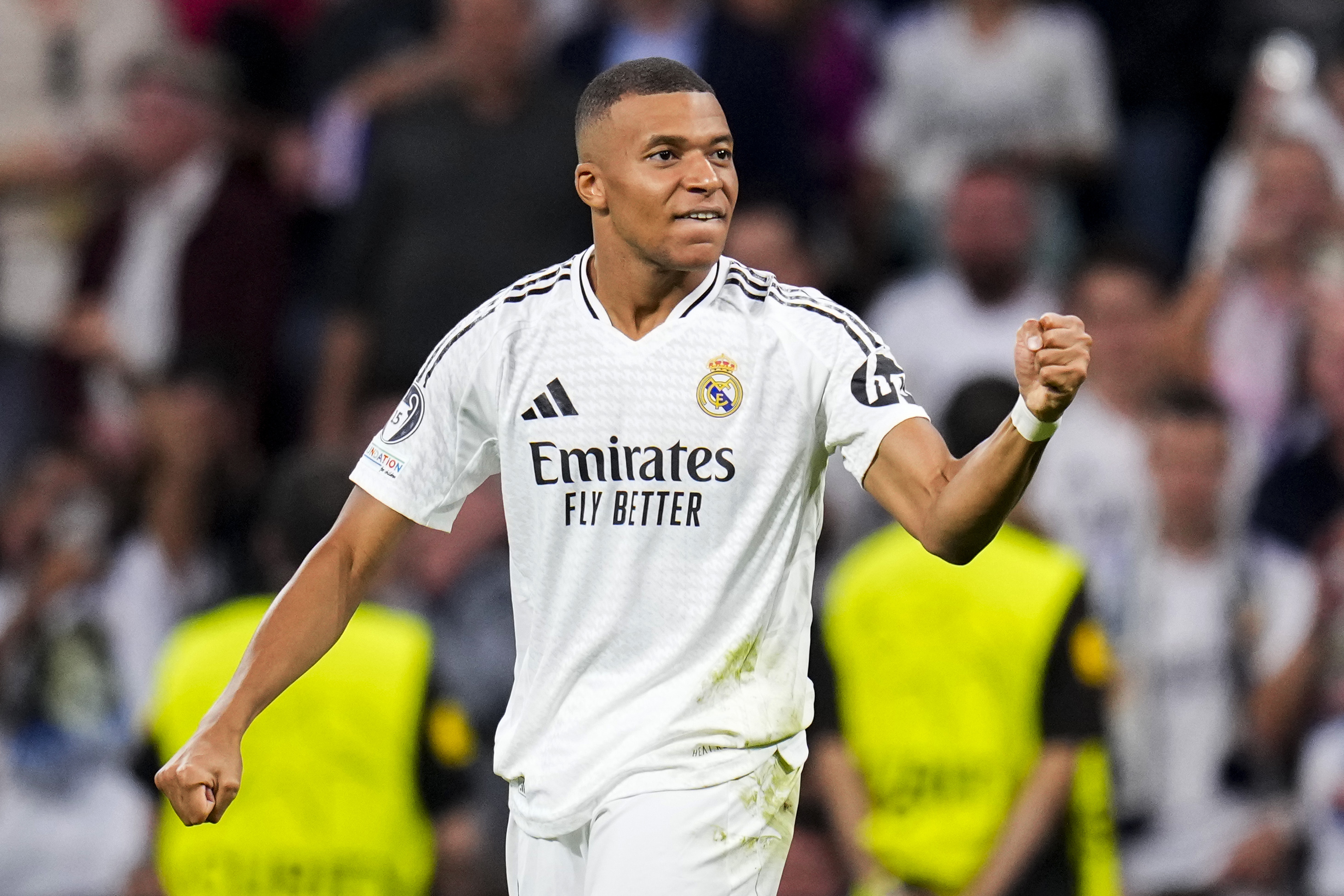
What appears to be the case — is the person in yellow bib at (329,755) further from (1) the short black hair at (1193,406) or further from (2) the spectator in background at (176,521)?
(1) the short black hair at (1193,406)

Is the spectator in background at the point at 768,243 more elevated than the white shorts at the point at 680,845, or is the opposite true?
the spectator in background at the point at 768,243

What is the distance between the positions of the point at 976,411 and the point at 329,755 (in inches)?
81.6

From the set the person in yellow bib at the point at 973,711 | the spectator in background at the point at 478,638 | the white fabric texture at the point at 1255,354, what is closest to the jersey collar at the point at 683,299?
the person in yellow bib at the point at 973,711

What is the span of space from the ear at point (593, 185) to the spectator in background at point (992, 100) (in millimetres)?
5268

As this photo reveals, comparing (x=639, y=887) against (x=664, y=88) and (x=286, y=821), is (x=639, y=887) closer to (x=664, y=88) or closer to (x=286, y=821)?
(x=664, y=88)

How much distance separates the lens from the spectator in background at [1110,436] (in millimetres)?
7922

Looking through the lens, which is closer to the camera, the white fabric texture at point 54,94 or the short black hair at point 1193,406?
the short black hair at point 1193,406

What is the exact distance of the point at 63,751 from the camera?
7984 millimetres

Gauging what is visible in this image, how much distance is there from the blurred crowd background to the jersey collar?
2304 mm

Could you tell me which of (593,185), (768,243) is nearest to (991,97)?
(768,243)

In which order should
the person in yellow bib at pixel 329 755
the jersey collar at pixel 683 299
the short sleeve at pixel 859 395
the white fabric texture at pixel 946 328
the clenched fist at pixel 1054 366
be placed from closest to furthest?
the clenched fist at pixel 1054 366, the short sleeve at pixel 859 395, the jersey collar at pixel 683 299, the person in yellow bib at pixel 329 755, the white fabric texture at pixel 946 328

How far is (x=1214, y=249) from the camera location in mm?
9125

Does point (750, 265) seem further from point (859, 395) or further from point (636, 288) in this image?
point (859, 395)

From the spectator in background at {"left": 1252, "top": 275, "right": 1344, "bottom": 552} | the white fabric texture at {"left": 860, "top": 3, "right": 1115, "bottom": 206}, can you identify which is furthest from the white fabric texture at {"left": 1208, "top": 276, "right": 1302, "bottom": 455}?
the white fabric texture at {"left": 860, "top": 3, "right": 1115, "bottom": 206}
